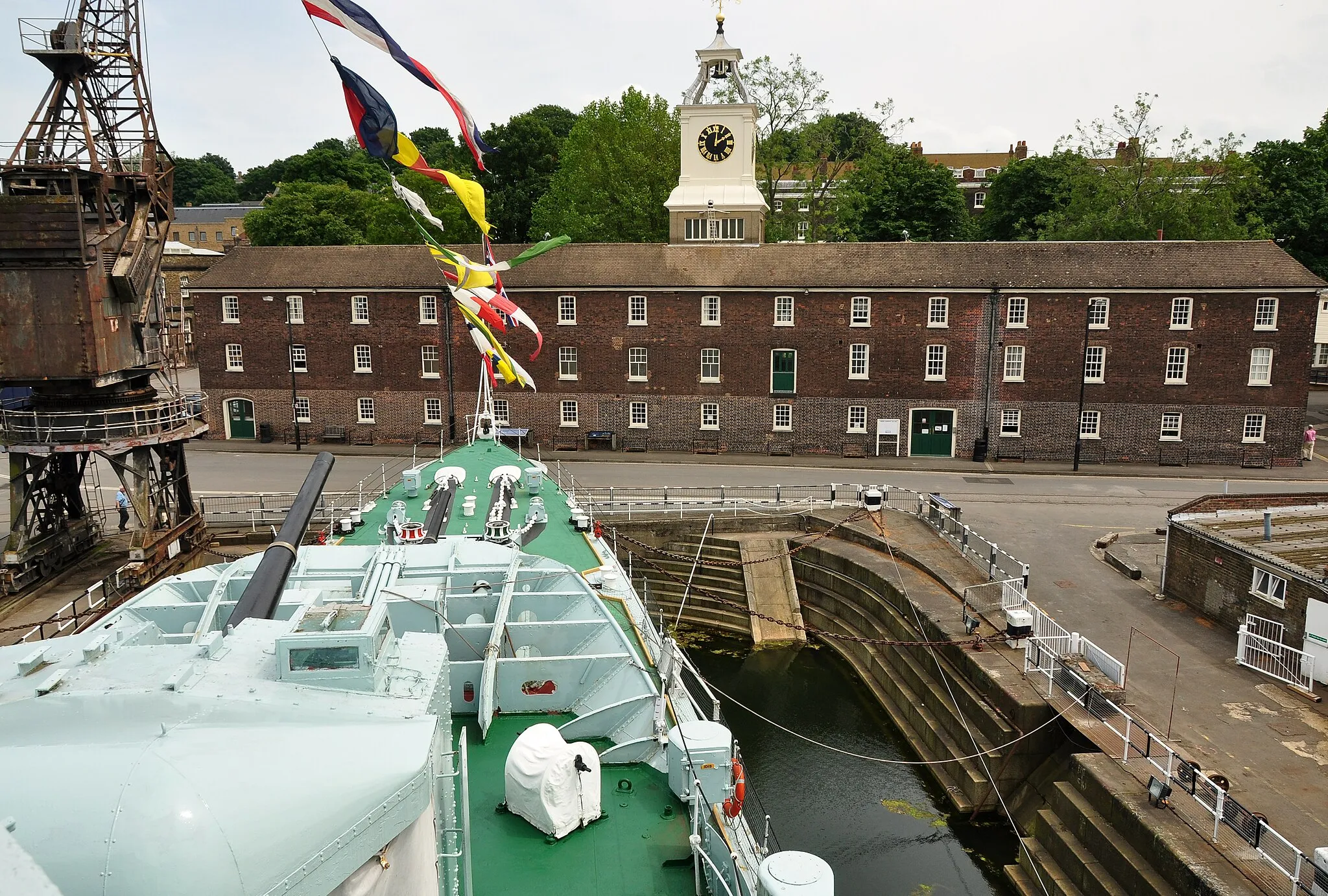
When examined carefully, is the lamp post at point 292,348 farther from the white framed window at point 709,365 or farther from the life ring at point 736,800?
the life ring at point 736,800

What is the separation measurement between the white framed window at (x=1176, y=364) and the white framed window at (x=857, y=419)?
1244 centimetres

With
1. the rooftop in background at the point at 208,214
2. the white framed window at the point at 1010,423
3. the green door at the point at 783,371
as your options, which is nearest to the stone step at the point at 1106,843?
the white framed window at the point at 1010,423

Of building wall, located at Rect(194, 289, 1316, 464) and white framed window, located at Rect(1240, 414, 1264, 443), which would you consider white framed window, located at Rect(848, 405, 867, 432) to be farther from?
white framed window, located at Rect(1240, 414, 1264, 443)

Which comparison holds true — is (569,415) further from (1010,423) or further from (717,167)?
(1010,423)

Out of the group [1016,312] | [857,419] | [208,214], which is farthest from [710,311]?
[208,214]

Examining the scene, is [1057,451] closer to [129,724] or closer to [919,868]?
[919,868]

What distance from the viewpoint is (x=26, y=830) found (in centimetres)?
539

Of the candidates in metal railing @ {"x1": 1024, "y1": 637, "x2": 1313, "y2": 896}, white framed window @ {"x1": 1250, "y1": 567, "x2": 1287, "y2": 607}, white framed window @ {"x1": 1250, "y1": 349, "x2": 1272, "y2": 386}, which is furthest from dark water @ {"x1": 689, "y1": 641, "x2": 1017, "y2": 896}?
white framed window @ {"x1": 1250, "y1": 349, "x2": 1272, "y2": 386}

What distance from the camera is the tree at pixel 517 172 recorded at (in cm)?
7150

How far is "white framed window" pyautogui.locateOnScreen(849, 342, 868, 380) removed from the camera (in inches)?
1666

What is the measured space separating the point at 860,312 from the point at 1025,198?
37.9m

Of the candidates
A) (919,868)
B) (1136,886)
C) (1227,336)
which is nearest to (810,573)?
(919,868)

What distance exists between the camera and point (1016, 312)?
1623 inches

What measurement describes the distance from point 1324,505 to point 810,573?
548 inches
